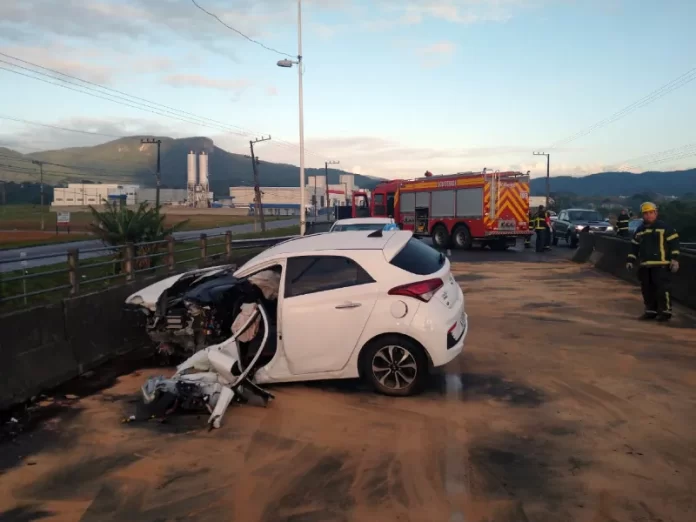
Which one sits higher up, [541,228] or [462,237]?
[541,228]

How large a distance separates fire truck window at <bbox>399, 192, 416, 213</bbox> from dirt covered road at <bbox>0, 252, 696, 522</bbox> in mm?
21471

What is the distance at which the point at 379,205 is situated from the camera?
3116cm

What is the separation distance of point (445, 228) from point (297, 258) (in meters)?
21.8

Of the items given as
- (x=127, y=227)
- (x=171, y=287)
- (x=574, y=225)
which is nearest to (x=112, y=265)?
(x=127, y=227)

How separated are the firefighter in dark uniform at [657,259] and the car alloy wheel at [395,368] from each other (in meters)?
5.84

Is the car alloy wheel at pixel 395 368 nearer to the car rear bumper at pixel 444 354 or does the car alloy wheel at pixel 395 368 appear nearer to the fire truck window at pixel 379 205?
the car rear bumper at pixel 444 354

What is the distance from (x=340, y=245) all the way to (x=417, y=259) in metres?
0.84

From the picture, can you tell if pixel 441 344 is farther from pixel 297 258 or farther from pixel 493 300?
pixel 493 300

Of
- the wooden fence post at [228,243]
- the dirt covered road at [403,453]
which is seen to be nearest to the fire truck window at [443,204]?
the wooden fence post at [228,243]

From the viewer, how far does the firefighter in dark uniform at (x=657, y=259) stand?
10.4m

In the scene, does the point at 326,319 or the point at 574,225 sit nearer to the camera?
the point at 326,319

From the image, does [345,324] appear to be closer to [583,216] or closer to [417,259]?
[417,259]

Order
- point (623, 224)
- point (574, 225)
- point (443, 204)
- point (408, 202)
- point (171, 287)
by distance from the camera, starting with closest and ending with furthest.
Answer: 1. point (171, 287)
2. point (623, 224)
3. point (443, 204)
4. point (574, 225)
5. point (408, 202)

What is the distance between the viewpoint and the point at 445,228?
2825cm
